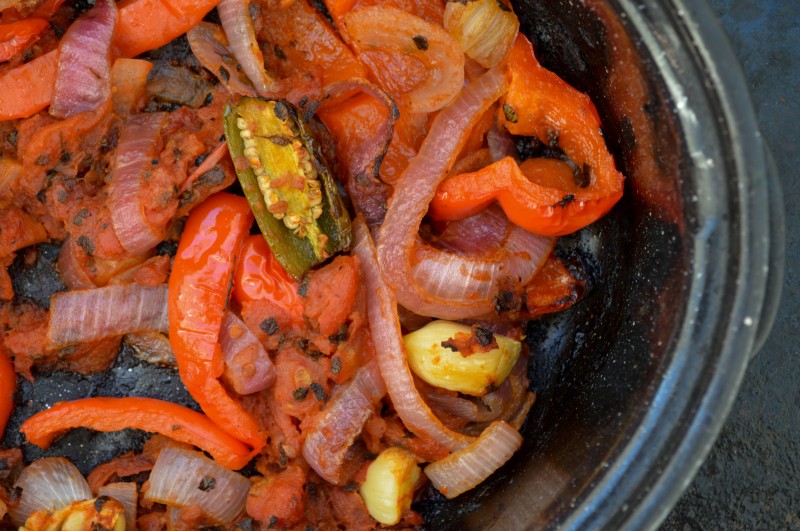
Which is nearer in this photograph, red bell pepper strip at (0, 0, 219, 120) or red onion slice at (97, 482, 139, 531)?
red bell pepper strip at (0, 0, 219, 120)

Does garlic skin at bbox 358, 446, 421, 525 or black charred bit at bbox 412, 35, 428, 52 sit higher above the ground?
black charred bit at bbox 412, 35, 428, 52

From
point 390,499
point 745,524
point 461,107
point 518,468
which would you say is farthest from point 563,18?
point 745,524

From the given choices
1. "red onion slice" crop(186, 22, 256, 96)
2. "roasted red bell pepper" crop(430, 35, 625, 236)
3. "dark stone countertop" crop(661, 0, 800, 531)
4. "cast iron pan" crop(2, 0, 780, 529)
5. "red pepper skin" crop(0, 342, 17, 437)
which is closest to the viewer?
"cast iron pan" crop(2, 0, 780, 529)

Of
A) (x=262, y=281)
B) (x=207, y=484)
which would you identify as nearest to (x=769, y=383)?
(x=262, y=281)

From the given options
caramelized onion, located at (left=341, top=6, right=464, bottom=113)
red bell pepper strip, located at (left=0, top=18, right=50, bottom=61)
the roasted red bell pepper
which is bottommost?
the roasted red bell pepper

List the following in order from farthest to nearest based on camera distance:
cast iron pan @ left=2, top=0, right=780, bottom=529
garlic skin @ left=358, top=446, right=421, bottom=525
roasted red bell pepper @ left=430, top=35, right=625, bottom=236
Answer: garlic skin @ left=358, top=446, right=421, bottom=525 → roasted red bell pepper @ left=430, top=35, right=625, bottom=236 → cast iron pan @ left=2, top=0, right=780, bottom=529

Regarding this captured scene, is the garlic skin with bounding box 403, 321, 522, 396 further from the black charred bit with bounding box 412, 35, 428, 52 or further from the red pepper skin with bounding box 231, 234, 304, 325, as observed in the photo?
the black charred bit with bounding box 412, 35, 428, 52

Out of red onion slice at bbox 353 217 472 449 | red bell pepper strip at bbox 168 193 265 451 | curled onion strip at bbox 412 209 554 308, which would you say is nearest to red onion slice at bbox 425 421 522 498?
red onion slice at bbox 353 217 472 449
